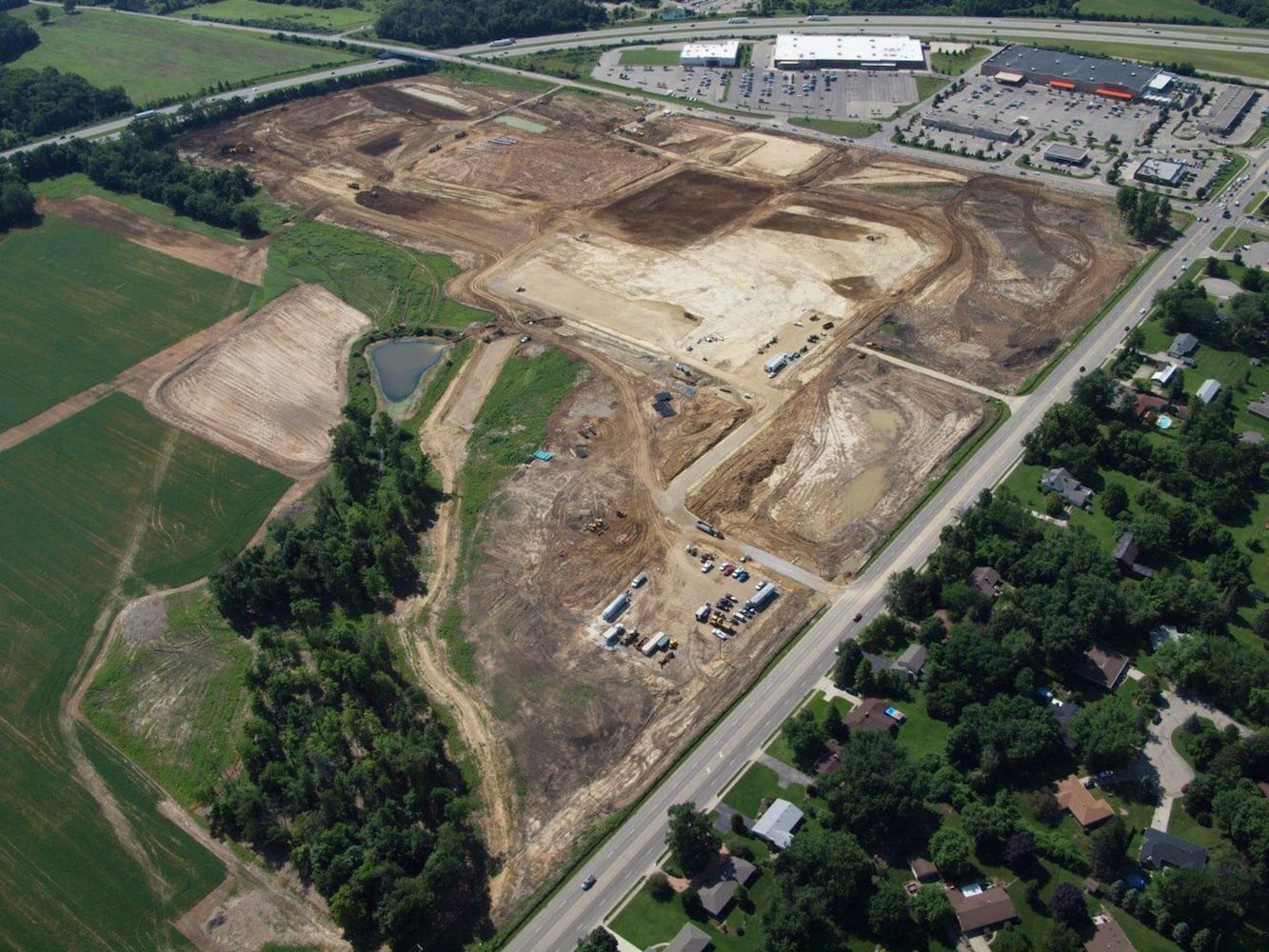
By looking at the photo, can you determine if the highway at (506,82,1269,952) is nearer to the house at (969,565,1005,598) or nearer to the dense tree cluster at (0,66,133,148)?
the house at (969,565,1005,598)

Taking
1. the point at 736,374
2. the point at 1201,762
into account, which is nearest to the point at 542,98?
the point at 736,374

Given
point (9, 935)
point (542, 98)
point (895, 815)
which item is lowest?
point (9, 935)

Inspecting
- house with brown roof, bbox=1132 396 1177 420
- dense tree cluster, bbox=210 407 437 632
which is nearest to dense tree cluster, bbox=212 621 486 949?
dense tree cluster, bbox=210 407 437 632

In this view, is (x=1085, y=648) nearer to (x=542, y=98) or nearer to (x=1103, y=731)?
(x=1103, y=731)

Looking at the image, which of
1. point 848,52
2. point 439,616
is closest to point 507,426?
point 439,616

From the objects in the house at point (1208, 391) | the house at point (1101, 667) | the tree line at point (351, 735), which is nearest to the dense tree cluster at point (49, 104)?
the tree line at point (351, 735)
